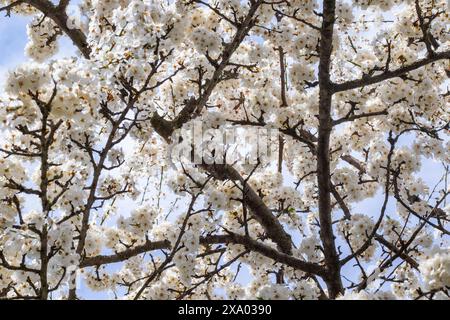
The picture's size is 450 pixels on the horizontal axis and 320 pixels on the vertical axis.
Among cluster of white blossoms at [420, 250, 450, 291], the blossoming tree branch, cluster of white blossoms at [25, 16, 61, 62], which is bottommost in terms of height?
cluster of white blossoms at [420, 250, 450, 291]

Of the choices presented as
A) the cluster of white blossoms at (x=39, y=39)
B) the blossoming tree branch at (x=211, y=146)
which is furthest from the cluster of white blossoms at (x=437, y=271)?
the cluster of white blossoms at (x=39, y=39)

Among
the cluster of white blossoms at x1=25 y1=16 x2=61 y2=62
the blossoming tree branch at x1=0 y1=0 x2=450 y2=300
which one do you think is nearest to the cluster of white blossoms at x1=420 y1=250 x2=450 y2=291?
the blossoming tree branch at x1=0 y1=0 x2=450 y2=300

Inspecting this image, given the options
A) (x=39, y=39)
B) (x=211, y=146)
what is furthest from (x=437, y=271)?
(x=39, y=39)

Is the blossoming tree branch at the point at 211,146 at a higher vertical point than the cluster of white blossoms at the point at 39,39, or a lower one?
lower

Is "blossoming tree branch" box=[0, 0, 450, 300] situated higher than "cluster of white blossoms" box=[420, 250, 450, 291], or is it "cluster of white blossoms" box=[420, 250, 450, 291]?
"blossoming tree branch" box=[0, 0, 450, 300]

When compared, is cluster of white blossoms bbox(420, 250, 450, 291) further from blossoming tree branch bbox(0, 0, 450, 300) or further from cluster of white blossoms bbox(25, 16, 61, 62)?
cluster of white blossoms bbox(25, 16, 61, 62)

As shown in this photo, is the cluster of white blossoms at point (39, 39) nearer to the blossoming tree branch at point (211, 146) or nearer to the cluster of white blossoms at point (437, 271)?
the blossoming tree branch at point (211, 146)

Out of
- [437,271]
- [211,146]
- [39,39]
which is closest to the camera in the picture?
[437,271]

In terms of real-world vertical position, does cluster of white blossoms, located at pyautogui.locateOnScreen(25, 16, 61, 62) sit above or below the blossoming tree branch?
above

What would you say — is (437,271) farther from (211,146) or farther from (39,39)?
(39,39)

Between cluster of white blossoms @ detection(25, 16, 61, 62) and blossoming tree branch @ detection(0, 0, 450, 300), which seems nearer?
blossoming tree branch @ detection(0, 0, 450, 300)

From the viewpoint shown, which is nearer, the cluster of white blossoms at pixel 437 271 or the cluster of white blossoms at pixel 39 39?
the cluster of white blossoms at pixel 437 271
